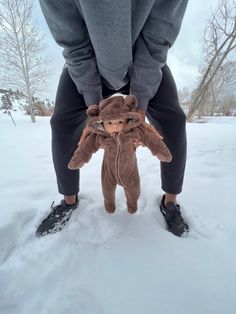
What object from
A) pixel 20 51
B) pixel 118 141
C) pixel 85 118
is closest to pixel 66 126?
pixel 85 118

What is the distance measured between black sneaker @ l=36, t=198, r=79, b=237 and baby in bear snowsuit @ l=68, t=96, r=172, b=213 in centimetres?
20

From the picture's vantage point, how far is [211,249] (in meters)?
0.62

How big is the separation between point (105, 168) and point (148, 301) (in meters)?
0.39

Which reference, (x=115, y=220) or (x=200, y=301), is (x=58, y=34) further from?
(x=200, y=301)

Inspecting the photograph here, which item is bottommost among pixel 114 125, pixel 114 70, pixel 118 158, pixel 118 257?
pixel 118 257

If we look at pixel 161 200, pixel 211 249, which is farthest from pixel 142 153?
pixel 211 249

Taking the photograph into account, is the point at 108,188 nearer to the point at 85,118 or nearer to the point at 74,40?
the point at 85,118

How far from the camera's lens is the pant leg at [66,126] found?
2.21 feet

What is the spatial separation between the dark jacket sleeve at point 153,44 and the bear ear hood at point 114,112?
0.08m

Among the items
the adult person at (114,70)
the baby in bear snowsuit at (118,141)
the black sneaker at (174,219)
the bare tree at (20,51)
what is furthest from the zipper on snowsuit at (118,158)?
the bare tree at (20,51)

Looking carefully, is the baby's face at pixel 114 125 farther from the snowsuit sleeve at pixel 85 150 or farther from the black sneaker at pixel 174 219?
the black sneaker at pixel 174 219

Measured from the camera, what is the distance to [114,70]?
525 millimetres

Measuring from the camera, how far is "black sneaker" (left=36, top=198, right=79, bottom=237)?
27.5 inches

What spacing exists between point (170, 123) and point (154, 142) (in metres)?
0.17
